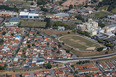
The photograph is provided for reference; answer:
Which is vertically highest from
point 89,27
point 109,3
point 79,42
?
point 109,3

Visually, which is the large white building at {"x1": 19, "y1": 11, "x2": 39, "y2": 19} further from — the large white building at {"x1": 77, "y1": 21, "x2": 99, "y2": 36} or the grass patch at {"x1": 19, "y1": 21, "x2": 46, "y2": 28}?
the large white building at {"x1": 77, "y1": 21, "x2": 99, "y2": 36}

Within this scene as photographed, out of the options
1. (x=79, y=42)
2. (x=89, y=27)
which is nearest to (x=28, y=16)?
(x=89, y=27)

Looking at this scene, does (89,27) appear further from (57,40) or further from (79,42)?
(57,40)

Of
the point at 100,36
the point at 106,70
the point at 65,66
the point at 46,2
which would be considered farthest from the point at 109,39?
the point at 46,2

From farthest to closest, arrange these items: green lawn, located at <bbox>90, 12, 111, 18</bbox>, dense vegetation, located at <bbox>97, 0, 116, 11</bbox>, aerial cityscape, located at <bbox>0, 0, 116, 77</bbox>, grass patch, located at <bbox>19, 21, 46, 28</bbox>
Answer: dense vegetation, located at <bbox>97, 0, 116, 11</bbox> → green lawn, located at <bbox>90, 12, 111, 18</bbox> → grass patch, located at <bbox>19, 21, 46, 28</bbox> → aerial cityscape, located at <bbox>0, 0, 116, 77</bbox>

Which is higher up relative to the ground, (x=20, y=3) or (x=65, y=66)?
(x=20, y=3)

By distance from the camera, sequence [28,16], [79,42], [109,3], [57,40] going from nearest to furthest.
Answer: [79,42] < [57,40] < [28,16] < [109,3]

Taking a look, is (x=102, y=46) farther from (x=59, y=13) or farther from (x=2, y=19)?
(x=2, y=19)

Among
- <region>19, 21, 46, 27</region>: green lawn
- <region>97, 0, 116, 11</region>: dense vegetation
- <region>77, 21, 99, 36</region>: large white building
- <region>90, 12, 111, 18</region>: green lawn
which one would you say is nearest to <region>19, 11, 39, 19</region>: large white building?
<region>19, 21, 46, 27</region>: green lawn
